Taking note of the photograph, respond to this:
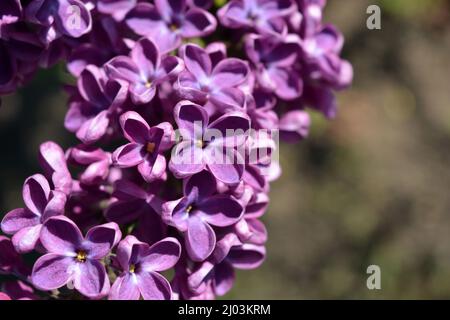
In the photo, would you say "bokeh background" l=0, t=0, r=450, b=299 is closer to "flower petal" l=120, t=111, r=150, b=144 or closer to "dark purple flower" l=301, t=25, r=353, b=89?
"dark purple flower" l=301, t=25, r=353, b=89

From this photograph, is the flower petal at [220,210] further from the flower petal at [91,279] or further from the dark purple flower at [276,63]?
the dark purple flower at [276,63]

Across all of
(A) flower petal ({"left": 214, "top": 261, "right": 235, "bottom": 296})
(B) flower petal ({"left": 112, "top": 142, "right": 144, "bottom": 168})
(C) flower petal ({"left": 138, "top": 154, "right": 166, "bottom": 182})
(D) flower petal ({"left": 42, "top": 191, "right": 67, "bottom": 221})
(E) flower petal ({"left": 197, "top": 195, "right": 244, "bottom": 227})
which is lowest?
(A) flower petal ({"left": 214, "top": 261, "right": 235, "bottom": 296})

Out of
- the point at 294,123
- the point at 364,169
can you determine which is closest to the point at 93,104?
the point at 294,123

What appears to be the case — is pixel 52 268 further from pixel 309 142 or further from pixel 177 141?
pixel 309 142

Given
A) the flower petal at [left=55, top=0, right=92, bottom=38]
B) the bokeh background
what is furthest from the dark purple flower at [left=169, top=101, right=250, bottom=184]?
the bokeh background

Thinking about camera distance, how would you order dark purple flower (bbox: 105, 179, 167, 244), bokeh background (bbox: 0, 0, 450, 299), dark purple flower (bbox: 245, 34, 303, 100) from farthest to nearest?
bokeh background (bbox: 0, 0, 450, 299), dark purple flower (bbox: 245, 34, 303, 100), dark purple flower (bbox: 105, 179, 167, 244)

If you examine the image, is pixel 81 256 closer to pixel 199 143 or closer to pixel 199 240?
pixel 199 240
